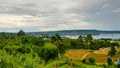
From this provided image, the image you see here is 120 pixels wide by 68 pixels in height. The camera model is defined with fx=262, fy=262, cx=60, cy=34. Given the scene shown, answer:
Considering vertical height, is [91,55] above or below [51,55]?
below

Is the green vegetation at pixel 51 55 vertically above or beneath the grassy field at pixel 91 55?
above

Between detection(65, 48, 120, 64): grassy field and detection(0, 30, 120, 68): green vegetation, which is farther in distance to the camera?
detection(65, 48, 120, 64): grassy field

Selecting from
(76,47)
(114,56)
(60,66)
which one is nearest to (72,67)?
(60,66)

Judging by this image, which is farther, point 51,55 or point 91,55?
point 91,55

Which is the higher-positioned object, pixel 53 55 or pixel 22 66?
pixel 22 66

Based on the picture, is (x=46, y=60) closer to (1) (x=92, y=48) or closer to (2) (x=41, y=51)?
(2) (x=41, y=51)

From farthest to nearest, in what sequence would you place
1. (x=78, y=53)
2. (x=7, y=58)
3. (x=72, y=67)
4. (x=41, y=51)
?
(x=78, y=53) → (x=41, y=51) → (x=72, y=67) → (x=7, y=58)

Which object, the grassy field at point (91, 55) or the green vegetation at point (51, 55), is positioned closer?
the green vegetation at point (51, 55)

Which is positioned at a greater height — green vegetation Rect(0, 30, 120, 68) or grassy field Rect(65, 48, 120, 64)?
green vegetation Rect(0, 30, 120, 68)
